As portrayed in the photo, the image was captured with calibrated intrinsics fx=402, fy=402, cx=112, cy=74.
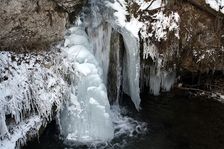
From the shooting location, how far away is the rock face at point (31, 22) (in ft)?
19.9

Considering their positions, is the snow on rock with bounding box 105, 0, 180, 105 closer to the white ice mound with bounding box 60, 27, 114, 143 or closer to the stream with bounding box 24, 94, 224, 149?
the stream with bounding box 24, 94, 224, 149

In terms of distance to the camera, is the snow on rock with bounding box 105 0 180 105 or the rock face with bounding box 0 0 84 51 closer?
the rock face with bounding box 0 0 84 51

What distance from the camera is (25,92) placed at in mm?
5953

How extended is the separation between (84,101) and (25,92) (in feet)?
3.28

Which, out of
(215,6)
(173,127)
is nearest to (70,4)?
(215,6)

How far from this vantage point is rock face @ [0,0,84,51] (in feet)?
19.9

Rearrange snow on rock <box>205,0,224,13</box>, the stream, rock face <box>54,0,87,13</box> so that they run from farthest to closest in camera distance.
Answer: snow on rock <box>205,0,224,13</box> → the stream → rock face <box>54,0,87,13</box>

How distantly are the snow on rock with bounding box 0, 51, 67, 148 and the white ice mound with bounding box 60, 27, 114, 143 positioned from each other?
10.7 inches

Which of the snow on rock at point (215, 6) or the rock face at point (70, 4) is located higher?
the snow on rock at point (215, 6)

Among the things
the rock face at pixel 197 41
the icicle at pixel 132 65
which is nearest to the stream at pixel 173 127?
the icicle at pixel 132 65

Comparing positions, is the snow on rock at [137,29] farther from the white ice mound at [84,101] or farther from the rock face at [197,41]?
the white ice mound at [84,101]

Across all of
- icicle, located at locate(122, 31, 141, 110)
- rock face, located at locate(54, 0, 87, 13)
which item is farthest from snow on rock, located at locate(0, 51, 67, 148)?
icicle, located at locate(122, 31, 141, 110)

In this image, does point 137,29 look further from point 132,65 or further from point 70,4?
point 70,4

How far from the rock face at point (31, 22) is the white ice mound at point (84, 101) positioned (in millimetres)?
322
